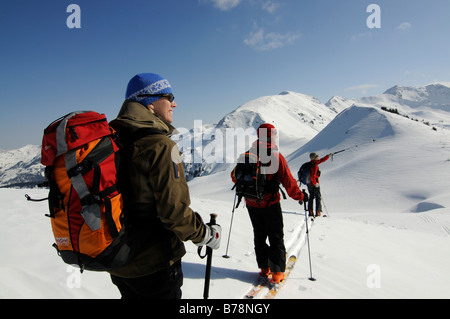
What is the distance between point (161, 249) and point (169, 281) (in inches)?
12.9

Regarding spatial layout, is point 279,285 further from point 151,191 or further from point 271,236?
Answer: point 151,191

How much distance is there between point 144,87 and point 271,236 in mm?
3226

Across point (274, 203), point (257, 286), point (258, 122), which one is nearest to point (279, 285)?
point (257, 286)

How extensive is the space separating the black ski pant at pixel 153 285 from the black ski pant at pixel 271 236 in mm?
2280

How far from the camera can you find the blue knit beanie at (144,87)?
2.32 metres

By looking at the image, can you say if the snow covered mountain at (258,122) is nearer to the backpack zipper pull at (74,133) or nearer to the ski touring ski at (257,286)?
the ski touring ski at (257,286)

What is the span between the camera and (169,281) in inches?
85.0

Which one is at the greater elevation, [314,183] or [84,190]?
[84,190]

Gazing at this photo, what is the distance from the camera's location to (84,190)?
1635 millimetres

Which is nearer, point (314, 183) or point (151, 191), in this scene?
point (151, 191)

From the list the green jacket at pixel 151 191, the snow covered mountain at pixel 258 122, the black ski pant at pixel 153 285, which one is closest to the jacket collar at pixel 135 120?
the green jacket at pixel 151 191

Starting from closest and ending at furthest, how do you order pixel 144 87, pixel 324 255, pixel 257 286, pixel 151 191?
1. pixel 151 191
2. pixel 144 87
3. pixel 257 286
4. pixel 324 255
